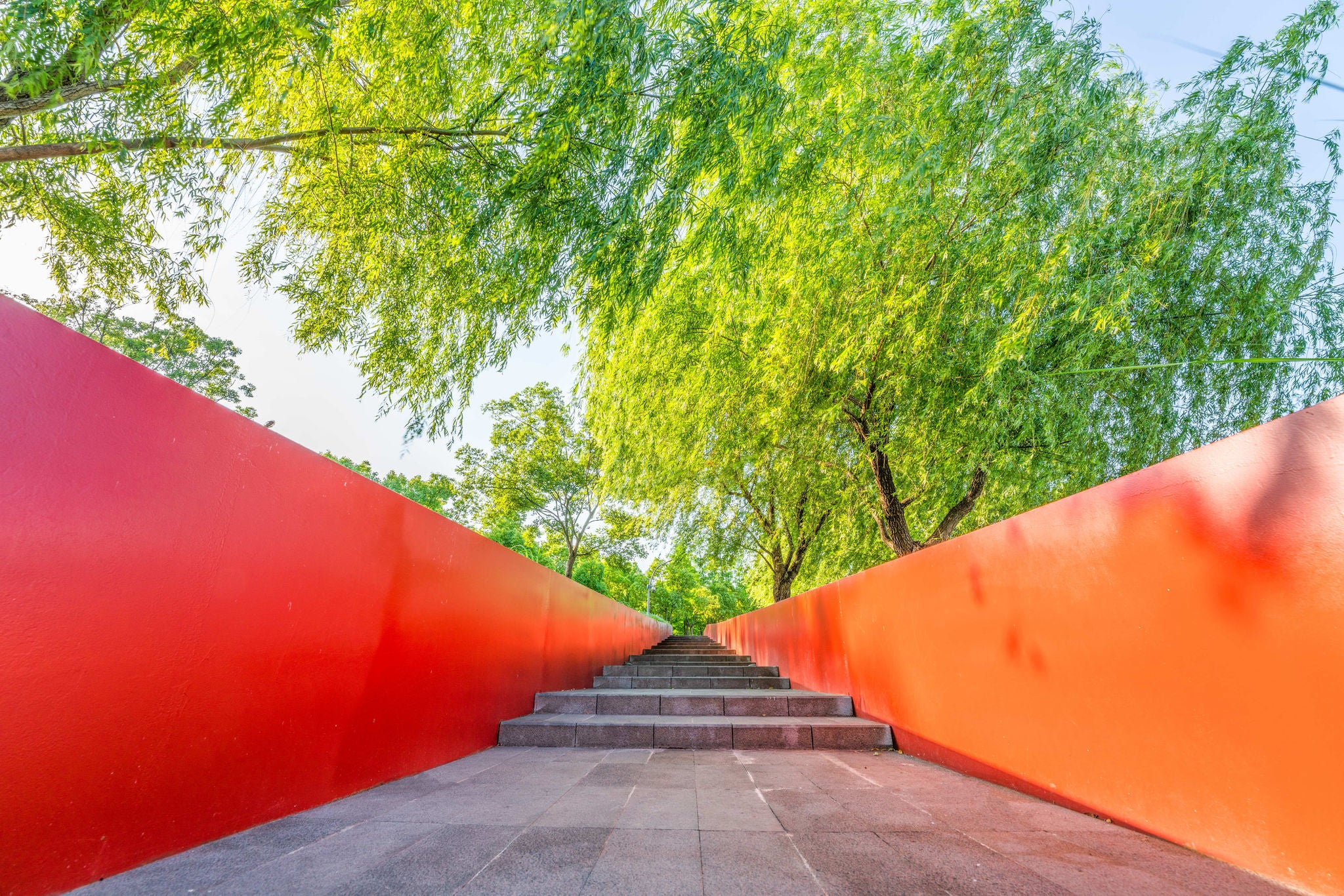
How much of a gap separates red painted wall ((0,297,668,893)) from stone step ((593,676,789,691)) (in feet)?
14.1

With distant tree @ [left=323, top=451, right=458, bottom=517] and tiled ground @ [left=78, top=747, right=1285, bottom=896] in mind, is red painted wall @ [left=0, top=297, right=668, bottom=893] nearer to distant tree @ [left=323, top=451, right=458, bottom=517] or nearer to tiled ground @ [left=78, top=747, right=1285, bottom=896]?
tiled ground @ [left=78, top=747, right=1285, bottom=896]

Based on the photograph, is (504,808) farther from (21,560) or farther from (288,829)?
(21,560)

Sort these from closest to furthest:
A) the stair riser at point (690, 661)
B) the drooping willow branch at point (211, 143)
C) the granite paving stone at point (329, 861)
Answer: the granite paving stone at point (329, 861)
the drooping willow branch at point (211, 143)
the stair riser at point (690, 661)

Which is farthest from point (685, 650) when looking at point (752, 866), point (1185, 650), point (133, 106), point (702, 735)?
point (133, 106)

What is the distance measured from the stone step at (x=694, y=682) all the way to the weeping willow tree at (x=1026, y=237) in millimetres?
3473

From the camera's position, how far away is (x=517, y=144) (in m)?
3.89

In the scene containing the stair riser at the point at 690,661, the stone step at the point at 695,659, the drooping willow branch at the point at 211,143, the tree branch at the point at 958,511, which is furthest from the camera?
the stone step at the point at 695,659

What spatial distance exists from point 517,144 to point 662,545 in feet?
37.8

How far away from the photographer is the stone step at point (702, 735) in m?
3.89

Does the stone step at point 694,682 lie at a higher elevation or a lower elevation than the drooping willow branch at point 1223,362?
lower

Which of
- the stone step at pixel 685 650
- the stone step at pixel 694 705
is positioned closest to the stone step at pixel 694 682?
the stone step at pixel 694 705

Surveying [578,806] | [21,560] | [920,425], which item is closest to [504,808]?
[578,806]

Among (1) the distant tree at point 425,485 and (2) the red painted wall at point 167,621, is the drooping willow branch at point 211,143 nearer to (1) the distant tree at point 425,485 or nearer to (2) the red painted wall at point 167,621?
(2) the red painted wall at point 167,621

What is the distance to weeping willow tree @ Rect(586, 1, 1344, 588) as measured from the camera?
4.77 m
